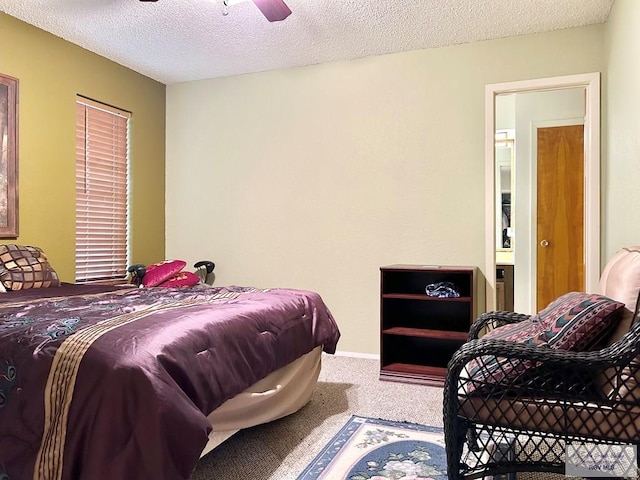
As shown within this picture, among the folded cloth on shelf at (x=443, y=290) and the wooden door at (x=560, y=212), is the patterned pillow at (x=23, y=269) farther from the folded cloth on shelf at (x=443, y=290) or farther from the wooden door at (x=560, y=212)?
the wooden door at (x=560, y=212)

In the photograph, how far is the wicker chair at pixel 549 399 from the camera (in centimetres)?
143

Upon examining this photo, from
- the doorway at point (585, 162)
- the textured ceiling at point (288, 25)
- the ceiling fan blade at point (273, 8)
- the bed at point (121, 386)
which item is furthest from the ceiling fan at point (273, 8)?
the doorway at point (585, 162)

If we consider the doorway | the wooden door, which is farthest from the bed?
the wooden door

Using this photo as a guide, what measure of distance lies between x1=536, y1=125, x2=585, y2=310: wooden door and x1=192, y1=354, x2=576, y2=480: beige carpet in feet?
7.73

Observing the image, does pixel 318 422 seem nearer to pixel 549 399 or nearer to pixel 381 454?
pixel 381 454

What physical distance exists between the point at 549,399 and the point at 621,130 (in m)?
2.14

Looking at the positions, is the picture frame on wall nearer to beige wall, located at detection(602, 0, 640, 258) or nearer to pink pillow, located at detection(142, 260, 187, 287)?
pink pillow, located at detection(142, 260, 187, 287)

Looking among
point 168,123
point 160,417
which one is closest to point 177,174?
point 168,123

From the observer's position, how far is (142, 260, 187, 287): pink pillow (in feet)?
13.1

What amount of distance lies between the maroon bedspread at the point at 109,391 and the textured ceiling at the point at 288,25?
2342 mm

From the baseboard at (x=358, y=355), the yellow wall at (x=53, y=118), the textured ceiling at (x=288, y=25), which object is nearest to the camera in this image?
the textured ceiling at (x=288, y=25)

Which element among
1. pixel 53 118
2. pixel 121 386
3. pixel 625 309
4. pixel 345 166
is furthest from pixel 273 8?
pixel 625 309

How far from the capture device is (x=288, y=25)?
136 inches

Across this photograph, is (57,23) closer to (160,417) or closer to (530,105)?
(160,417)
